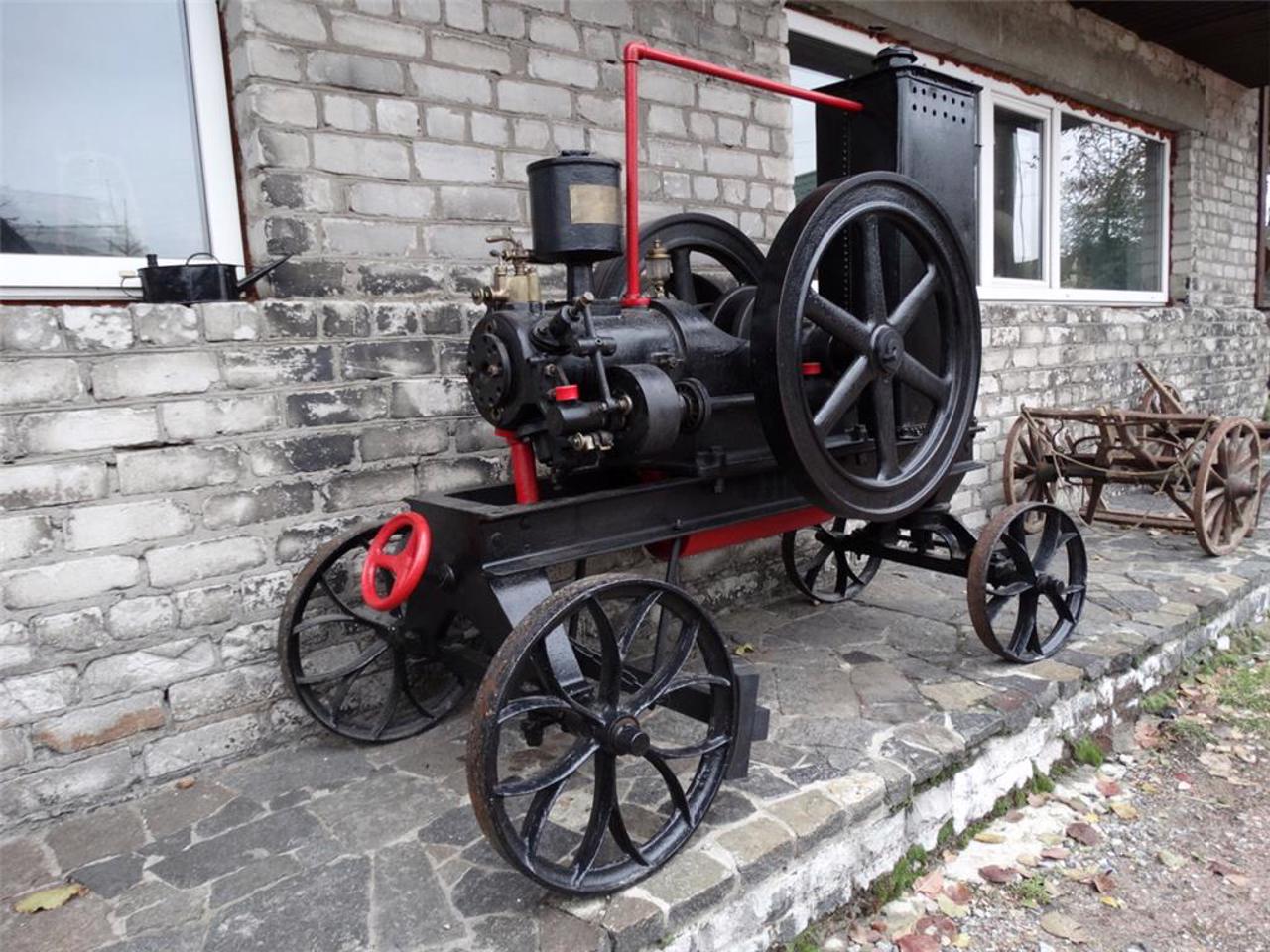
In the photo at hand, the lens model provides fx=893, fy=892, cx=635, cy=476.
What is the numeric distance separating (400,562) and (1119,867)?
2.31 metres

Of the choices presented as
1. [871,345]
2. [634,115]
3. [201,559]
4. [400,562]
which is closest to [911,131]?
[871,345]

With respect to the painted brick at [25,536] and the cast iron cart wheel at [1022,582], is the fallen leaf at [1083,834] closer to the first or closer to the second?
the cast iron cart wheel at [1022,582]

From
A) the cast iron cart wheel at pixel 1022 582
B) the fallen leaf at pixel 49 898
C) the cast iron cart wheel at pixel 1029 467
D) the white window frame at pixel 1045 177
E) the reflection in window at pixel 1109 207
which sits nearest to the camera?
the fallen leaf at pixel 49 898

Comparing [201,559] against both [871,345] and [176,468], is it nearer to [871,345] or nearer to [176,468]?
[176,468]

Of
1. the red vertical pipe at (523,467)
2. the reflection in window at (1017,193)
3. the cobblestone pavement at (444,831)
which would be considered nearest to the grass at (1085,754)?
the cobblestone pavement at (444,831)

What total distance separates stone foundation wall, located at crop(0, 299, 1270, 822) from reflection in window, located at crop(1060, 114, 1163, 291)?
562 cm

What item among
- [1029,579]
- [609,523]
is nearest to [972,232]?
[1029,579]

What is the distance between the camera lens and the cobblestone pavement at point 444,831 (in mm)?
2029

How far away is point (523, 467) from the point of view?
254 cm

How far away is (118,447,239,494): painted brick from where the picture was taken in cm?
267

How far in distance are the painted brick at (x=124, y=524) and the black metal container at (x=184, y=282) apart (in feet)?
2.08

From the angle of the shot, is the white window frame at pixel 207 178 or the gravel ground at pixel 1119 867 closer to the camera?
the gravel ground at pixel 1119 867

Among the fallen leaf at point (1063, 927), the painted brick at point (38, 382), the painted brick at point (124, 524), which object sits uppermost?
the painted brick at point (38, 382)

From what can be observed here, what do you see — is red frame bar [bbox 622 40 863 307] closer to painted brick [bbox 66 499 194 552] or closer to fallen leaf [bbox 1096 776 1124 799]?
painted brick [bbox 66 499 194 552]
